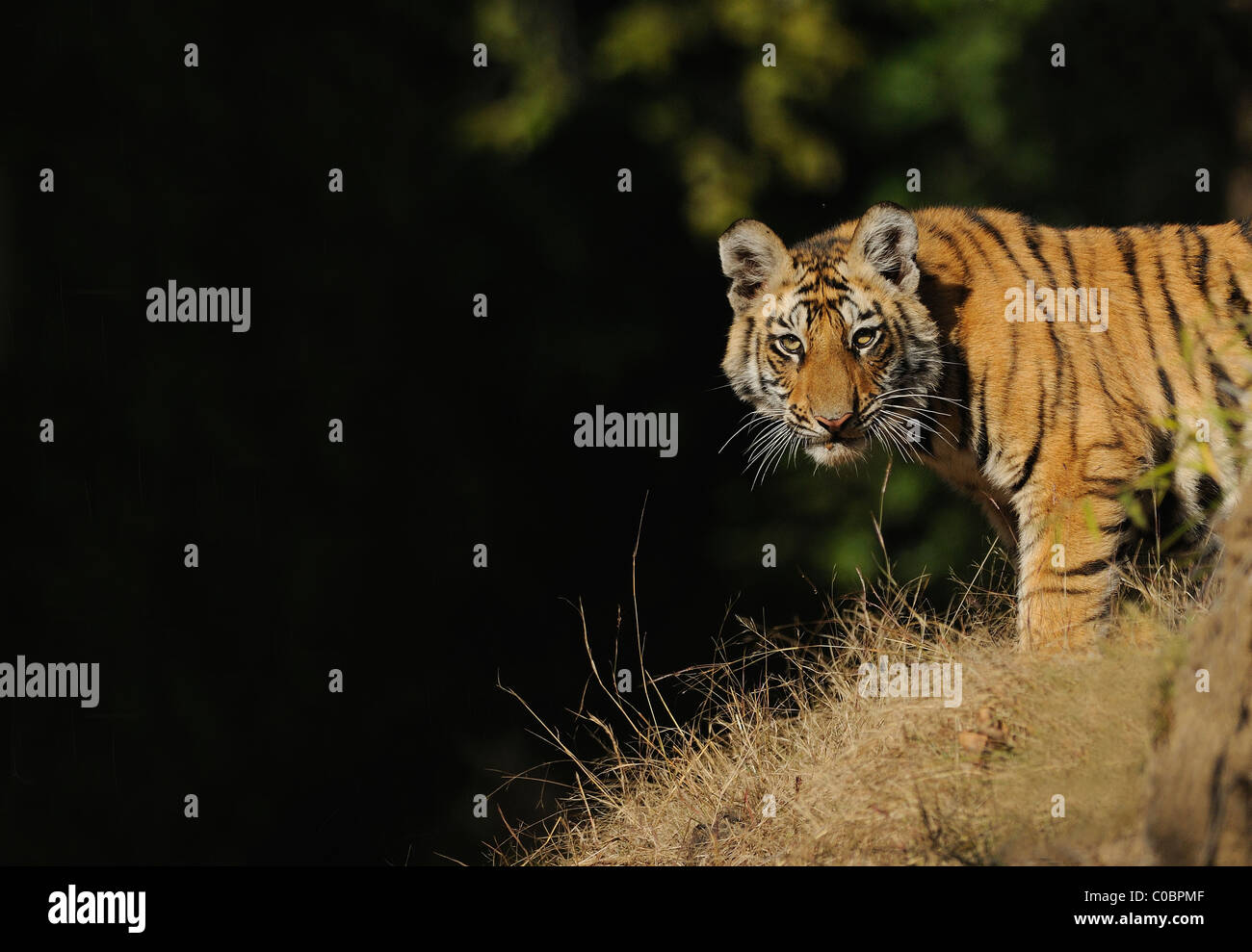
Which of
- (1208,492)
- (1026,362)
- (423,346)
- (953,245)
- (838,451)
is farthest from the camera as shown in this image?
(423,346)

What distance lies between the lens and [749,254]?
22.3 feet

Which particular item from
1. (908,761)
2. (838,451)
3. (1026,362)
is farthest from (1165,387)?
(908,761)

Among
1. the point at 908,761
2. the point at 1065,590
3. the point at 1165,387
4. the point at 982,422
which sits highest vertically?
the point at 1165,387

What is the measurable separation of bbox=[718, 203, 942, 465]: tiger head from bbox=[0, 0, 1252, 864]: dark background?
12.4ft

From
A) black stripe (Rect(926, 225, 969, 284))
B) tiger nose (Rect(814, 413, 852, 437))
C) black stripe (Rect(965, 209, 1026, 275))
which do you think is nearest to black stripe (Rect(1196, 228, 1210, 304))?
black stripe (Rect(965, 209, 1026, 275))

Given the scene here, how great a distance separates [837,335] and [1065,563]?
1388 millimetres

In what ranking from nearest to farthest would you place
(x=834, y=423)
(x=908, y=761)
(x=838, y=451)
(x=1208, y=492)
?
(x=908, y=761) < (x=1208, y=492) < (x=834, y=423) < (x=838, y=451)

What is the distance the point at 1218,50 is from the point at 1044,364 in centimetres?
599

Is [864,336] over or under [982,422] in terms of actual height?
over

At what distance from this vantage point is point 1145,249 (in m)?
6.68

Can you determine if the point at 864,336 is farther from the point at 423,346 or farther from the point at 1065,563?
the point at 423,346

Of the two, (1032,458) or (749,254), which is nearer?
(1032,458)

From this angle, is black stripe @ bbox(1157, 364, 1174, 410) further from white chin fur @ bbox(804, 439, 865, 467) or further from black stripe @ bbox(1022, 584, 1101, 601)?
white chin fur @ bbox(804, 439, 865, 467)

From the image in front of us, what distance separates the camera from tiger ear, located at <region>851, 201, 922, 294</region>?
21.0ft
